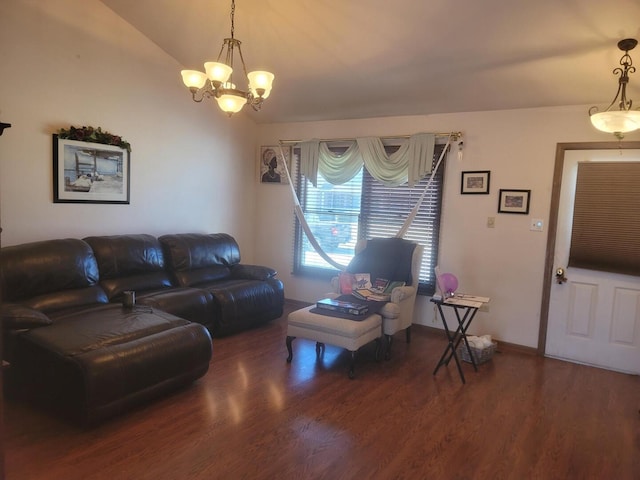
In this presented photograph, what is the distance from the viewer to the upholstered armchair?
3816mm

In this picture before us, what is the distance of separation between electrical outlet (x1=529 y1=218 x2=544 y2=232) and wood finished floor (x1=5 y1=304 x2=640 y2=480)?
4.07 ft

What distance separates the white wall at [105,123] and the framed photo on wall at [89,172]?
0.07 m

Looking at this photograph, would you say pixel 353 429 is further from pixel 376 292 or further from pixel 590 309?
pixel 590 309

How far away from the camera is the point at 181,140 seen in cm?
475

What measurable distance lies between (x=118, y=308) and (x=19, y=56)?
82.2 inches

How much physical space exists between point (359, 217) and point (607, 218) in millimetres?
2372

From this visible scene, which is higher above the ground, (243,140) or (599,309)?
(243,140)

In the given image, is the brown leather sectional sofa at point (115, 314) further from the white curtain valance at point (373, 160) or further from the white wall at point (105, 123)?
the white curtain valance at point (373, 160)

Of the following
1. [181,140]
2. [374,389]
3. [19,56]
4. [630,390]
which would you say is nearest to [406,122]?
[181,140]

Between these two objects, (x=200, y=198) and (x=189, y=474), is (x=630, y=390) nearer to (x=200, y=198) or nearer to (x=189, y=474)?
(x=189, y=474)

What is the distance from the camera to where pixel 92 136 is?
3.85m

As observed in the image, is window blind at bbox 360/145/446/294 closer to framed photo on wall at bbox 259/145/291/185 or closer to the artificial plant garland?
framed photo on wall at bbox 259/145/291/185

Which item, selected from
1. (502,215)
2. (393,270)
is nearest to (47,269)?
(393,270)

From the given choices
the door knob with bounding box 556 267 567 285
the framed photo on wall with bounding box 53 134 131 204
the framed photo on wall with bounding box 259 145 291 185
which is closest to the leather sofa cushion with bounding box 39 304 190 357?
the framed photo on wall with bounding box 53 134 131 204
